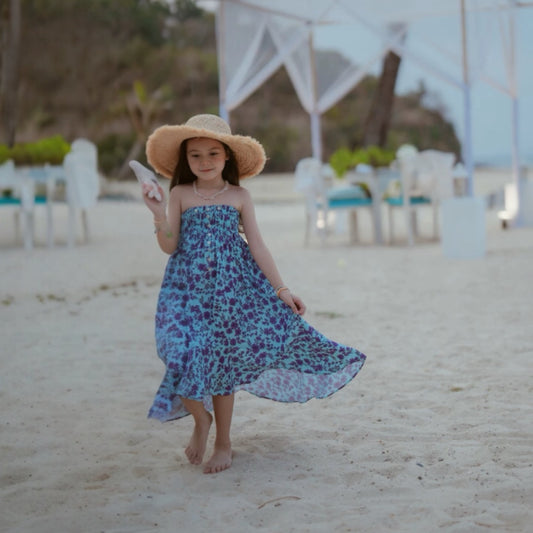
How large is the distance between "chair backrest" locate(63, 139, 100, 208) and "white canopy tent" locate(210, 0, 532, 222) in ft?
4.71

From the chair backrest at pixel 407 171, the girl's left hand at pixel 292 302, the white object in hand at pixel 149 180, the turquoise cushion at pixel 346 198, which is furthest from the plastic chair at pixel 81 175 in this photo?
the girl's left hand at pixel 292 302

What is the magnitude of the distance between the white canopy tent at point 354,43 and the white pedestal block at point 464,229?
96 cm

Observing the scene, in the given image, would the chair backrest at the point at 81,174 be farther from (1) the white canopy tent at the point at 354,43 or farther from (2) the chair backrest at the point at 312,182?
(2) the chair backrest at the point at 312,182

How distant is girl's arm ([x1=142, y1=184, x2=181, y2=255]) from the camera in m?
2.17

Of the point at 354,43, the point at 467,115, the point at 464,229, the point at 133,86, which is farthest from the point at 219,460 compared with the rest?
the point at 133,86

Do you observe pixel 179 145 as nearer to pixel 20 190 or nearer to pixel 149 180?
pixel 149 180

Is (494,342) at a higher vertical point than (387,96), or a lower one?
lower

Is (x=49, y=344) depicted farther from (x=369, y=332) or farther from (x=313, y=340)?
(x=313, y=340)

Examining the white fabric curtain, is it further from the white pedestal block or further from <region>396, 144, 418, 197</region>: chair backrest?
the white pedestal block

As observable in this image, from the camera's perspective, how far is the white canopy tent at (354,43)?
331 inches

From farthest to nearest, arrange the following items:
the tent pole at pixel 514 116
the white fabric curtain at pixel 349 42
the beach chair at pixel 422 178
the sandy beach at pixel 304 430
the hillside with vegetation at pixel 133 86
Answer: the hillside with vegetation at pixel 133 86 < the tent pole at pixel 514 116 < the white fabric curtain at pixel 349 42 < the beach chair at pixel 422 178 < the sandy beach at pixel 304 430

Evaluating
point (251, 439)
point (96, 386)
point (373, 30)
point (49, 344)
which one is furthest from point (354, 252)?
point (251, 439)

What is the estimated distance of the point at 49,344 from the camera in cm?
399

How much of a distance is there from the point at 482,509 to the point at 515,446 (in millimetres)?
488
